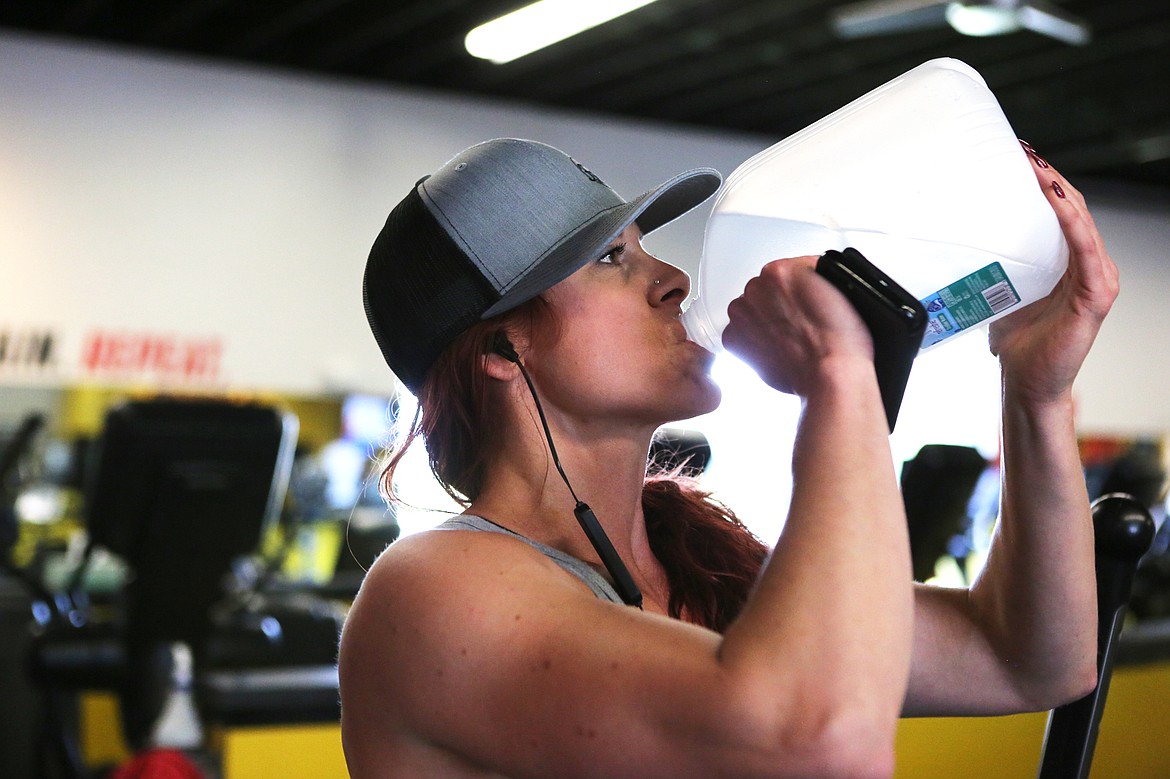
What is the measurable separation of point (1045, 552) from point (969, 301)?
27 centimetres

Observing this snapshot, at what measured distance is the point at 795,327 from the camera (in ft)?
2.90

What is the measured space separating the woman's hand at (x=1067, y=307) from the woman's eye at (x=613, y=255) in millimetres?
402

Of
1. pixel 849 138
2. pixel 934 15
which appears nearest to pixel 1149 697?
pixel 849 138

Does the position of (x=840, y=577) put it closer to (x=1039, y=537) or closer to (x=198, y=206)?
(x=1039, y=537)

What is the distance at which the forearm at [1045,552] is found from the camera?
3.68 feet

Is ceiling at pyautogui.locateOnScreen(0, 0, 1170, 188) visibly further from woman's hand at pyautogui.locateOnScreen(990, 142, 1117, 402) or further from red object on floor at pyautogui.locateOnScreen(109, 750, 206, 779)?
woman's hand at pyautogui.locateOnScreen(990, 142, 1117, 402)

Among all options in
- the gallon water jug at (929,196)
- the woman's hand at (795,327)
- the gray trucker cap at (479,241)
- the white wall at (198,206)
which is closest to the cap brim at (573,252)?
the gray trucker cap at (479,241)

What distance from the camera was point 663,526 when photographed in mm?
1328

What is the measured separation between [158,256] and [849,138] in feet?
17.3

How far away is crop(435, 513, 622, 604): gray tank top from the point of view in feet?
3.40

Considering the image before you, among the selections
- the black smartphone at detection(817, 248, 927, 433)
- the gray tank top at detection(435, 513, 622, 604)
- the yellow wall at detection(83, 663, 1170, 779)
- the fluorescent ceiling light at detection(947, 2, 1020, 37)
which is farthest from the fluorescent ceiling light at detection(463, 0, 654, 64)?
the black smartphone at detection(817, 248, 927, 433)

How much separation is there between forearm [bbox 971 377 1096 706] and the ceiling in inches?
177

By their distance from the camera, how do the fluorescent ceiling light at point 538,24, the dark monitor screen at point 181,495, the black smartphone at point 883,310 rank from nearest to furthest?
1. the black smartphone at point 883,310
2. the dark monitor screen at point 181,495
3. the fluorescent ceiling light at point 538,24

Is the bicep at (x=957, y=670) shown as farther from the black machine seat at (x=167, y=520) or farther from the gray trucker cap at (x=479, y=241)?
the black machine seat at (x=167, y=520)
